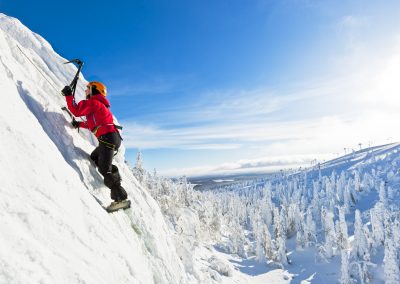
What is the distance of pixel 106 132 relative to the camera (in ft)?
25.0

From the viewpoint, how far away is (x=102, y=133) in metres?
7.58

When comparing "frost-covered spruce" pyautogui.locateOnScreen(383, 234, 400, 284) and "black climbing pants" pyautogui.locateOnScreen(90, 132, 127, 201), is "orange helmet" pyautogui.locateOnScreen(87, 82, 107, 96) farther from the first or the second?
"frost-covered spruce" pyautogui.locateOnScreen(383, 234, 400, 284)

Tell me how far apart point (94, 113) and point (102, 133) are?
0.53 metres

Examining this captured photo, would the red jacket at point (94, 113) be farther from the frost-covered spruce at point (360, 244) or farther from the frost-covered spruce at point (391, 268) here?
the frost-covered spruce at point (360, 244)

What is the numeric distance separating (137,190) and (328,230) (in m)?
101

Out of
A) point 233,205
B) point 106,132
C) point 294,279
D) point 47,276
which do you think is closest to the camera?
point 47,276

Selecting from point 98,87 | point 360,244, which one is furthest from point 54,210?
point 360,244

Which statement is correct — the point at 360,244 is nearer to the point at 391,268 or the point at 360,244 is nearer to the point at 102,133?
the point at 391,268

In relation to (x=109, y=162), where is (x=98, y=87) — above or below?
above

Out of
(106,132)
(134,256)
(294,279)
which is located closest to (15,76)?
(106,132)

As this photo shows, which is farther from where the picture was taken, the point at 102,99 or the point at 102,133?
the point at 102,99

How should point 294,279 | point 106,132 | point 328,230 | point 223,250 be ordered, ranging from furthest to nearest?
point 328,230, point 223,250, point 294,279, point 106,132

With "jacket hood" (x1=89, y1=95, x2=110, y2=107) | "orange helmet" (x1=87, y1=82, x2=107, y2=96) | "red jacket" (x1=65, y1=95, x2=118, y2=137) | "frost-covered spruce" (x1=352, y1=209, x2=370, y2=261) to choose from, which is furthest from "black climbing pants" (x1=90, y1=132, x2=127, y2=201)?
"frost-covered spruce" (x1=352, y1=209, x2=370, y2=261)

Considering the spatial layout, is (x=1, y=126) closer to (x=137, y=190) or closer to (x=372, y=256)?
(x=137, y=190)
